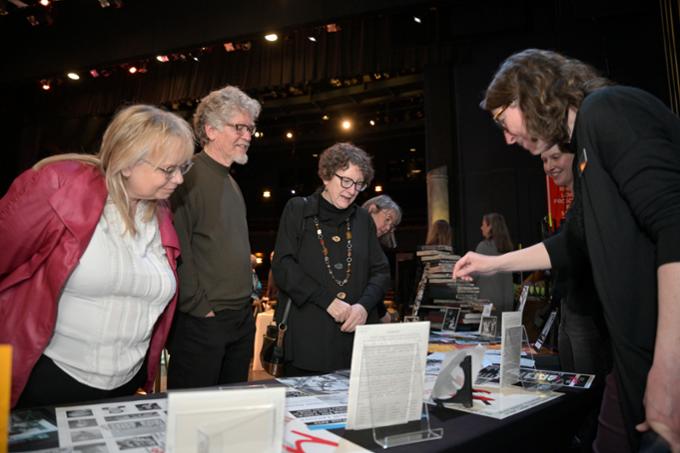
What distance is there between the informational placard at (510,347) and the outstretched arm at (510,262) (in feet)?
0.52

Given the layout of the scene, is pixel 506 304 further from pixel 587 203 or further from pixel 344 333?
pixel 587 203

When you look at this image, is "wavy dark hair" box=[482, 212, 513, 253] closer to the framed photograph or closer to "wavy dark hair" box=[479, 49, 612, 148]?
the framed photograph

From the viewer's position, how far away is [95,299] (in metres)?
1.31

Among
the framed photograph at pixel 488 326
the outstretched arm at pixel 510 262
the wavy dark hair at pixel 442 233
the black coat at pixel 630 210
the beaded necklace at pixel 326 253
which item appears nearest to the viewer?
the black coat at pixel 630 210

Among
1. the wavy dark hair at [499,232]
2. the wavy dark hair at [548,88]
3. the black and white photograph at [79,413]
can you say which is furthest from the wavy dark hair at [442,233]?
the black and white photograph at [79,413]

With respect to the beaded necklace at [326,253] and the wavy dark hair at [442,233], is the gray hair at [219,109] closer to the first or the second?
the beaded necklace at [326,253]

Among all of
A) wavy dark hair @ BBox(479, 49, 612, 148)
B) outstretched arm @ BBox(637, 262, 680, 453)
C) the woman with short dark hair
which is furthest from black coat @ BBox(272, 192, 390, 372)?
outstretched arm @ BBox(637, 262, 680, 453)

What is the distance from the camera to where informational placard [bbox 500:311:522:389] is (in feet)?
4.80

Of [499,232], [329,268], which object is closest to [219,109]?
[329,268]

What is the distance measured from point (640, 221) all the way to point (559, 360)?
4.52 ft

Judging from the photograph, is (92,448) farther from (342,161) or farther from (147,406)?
(342,161)

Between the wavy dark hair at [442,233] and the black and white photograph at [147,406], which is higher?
the wavy dark hair at [442,233]

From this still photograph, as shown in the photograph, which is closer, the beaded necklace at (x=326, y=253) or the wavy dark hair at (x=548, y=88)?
the wavy dark hair at (x=548, y=88)

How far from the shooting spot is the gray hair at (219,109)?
2.03m
